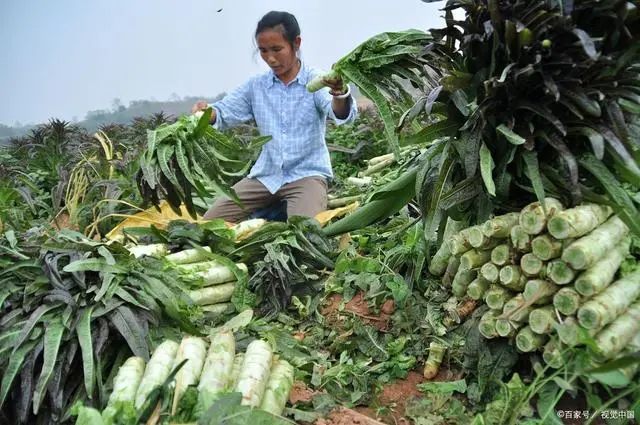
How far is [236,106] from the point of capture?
14.6ft

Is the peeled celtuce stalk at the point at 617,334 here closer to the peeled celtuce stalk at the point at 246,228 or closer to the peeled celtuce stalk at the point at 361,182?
the peeled celtuce stalk at the point at 246,228

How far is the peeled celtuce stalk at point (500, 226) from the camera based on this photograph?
7.06 feet

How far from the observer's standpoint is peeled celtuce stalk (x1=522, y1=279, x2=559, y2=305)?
2.04 m

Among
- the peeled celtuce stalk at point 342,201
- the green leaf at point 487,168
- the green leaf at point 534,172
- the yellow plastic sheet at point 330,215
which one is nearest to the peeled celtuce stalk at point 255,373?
the green leaf at point 487,168

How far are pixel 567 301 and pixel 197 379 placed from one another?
126cm

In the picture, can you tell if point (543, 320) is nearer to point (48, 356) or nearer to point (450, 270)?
point (450, 270)

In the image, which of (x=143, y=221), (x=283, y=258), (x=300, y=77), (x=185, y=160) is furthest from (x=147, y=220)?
(x=300, y=77)

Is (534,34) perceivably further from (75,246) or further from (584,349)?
(75,246)

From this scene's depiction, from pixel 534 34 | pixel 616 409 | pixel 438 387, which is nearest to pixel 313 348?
pixel 438 387

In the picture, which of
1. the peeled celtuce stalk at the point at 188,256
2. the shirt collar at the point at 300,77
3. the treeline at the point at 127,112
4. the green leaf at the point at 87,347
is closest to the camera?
the green leaf at the point at 87,347

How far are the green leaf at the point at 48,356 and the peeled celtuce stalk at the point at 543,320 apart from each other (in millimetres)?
1674

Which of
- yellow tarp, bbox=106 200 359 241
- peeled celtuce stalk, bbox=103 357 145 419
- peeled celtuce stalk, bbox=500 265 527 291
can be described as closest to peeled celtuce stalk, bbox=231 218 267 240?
yellow tarp, bbox=106 200 359 241

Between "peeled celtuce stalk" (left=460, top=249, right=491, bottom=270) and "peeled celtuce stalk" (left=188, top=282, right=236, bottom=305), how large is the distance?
1287 millimetres

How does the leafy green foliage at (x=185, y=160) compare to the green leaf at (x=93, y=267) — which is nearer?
the green leaf at (x=93, y=267)
